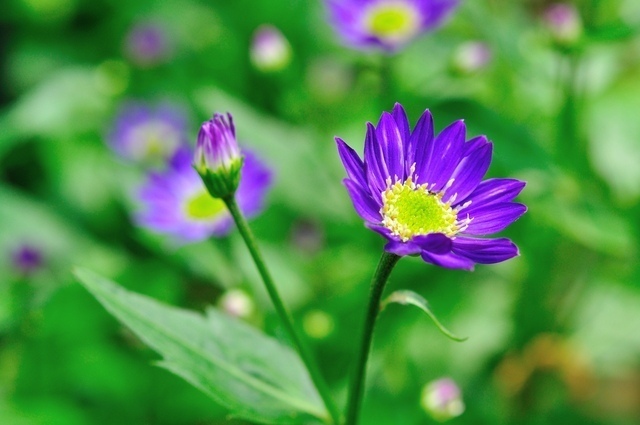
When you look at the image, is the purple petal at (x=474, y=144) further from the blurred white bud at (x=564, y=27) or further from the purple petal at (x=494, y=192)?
the blurred white bud at (x=564, y=27)

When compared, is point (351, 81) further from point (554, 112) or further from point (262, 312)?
→ point (262, 312)

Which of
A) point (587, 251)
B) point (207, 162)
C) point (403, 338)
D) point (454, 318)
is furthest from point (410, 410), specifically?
point (587, 251)

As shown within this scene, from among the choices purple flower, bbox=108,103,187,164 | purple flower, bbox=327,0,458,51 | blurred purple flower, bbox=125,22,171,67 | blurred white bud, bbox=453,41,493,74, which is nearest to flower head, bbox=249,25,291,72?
purple flower, bbox=327,0,458,51

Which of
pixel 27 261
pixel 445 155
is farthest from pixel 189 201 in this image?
pixel 445 155

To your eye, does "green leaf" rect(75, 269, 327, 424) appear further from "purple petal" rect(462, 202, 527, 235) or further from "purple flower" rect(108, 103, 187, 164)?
"purple flower" rect(108, 103, 187, 164)

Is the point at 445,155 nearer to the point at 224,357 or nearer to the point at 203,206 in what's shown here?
the point at 224,357

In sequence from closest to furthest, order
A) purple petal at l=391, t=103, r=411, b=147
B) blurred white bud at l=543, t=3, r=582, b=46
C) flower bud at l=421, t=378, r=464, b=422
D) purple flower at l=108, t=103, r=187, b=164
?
purple petal at l=391, t=103, r=411, b=147
flower bud at l=421, t=378, r=464, b=422
blurred white bud at l=543, t=3, r=582, b=46
purple flower at l=108, t=103, r=187, b=164
